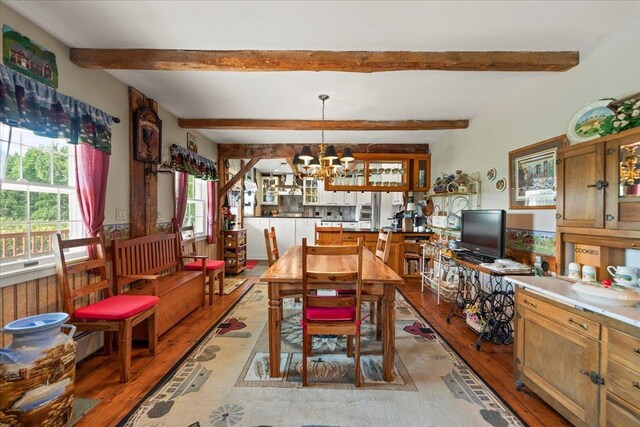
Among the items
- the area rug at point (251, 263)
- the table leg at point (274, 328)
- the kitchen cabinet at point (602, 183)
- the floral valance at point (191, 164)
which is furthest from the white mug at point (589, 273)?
the area rug at point (251, 263)

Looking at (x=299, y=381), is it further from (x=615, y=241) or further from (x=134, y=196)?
(x=134, y=196)

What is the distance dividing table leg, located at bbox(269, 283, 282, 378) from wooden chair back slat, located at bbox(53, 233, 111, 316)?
Answer: 1481mm

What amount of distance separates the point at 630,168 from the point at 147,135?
4.21 metres

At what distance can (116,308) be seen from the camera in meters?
2.14

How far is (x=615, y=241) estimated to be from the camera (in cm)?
170

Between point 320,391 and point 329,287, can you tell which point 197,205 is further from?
point 320,391

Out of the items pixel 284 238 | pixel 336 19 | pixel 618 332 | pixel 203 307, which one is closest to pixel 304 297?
pixel 618 332

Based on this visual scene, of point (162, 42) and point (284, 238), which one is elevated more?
point (162, 42)

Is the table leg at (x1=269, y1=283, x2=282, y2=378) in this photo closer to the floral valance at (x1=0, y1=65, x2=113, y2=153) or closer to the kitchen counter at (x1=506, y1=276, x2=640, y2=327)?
the kitchen counter at (x1=506, y1=276, x2=640, y2=327)

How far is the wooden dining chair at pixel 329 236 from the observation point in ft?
13.4

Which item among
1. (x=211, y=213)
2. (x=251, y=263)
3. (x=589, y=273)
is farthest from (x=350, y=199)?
(x=589, y=273)

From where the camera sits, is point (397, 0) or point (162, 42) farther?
point (162, 42)

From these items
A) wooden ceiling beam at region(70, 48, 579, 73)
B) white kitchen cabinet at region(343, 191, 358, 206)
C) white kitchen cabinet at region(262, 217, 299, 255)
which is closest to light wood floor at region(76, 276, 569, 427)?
wooden ceiling beam at region(70, 48, 579, 73)

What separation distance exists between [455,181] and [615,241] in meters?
2.42
